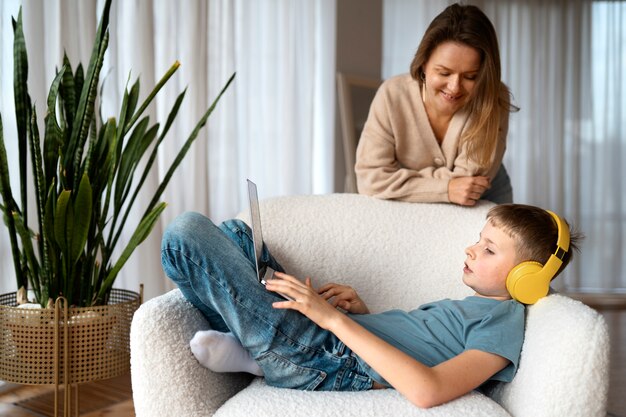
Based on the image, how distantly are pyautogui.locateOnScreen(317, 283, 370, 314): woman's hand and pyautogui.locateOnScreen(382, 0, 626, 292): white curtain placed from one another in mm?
3441

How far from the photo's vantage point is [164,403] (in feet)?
4.02

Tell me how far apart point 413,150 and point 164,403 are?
1076mm

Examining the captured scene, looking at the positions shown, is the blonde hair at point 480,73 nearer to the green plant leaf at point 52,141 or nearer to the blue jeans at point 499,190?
the blue jeans at point 499,190

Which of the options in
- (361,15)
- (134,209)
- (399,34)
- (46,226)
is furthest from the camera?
(399,34)

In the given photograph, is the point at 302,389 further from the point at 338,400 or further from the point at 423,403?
the point at 423,403

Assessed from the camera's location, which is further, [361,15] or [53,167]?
[361,15]

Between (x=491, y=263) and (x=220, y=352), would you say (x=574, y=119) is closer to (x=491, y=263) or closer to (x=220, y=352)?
(x=491, y=263)

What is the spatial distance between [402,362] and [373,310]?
48 cm

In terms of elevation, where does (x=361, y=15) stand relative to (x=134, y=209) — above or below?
above

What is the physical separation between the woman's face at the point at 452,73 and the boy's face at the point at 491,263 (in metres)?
0.50

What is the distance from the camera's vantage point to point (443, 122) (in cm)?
198

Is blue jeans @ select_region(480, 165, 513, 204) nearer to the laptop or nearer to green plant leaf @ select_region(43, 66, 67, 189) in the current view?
the laptop

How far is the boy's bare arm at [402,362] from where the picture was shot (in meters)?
1.19

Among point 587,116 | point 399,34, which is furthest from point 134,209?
point 587,116
